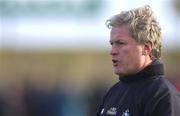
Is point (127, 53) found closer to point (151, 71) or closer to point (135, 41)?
point (135, 41)

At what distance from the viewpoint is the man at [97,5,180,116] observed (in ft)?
23.4

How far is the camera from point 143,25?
284 inches

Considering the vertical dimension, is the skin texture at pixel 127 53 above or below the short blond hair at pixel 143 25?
below

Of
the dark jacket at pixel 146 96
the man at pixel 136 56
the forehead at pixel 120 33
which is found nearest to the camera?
the dark jacket at pixel 146 96

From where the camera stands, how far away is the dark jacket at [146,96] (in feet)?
22.7

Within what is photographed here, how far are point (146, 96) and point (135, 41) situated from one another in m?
0.48

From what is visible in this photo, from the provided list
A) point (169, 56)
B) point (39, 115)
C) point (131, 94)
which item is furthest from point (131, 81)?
point (169, 56)

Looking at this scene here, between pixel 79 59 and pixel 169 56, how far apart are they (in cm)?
471

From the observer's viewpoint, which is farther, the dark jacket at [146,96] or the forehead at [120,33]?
the forehead at [120,33]

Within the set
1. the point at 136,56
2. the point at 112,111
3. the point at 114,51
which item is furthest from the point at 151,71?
the point at 112,111

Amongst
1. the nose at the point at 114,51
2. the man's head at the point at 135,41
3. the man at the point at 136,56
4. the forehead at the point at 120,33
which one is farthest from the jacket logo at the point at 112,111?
the forehead at the point at 120,33

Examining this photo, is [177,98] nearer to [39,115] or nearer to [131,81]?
[131,81]

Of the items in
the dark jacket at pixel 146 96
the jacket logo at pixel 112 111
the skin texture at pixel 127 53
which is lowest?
the jacket logo at pixel 112 111

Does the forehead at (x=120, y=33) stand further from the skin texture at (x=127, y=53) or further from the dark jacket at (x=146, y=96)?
the dark jacket at (x=146, y=96)
